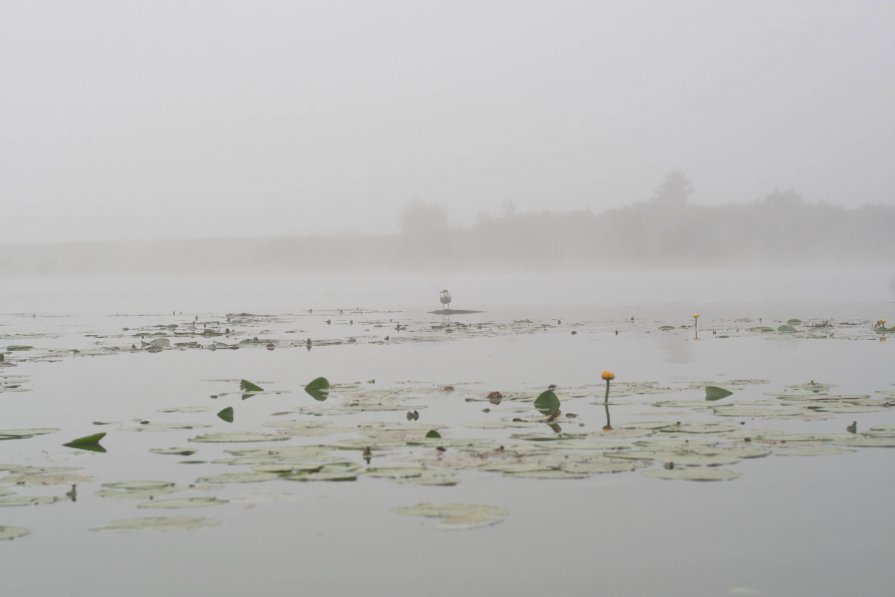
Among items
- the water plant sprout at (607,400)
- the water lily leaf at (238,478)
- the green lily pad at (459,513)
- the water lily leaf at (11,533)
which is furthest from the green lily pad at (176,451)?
the water plant sprout at (607,400)

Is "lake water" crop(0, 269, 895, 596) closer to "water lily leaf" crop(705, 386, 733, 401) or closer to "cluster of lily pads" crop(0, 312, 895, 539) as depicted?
"cluster of lily pads" crop(0, 312, 895, 539)

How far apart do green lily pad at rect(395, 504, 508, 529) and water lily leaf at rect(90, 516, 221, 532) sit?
1329 mm

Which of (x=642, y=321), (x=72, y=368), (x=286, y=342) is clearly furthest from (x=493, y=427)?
(x=642, y=321)

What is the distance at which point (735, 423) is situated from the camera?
1021cm

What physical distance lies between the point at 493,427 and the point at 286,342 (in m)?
13.9

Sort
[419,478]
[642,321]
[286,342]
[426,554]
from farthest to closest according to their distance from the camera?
[642,321]
[286,342]
[419,478]
[426,554]

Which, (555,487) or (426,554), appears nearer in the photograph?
(426,554)

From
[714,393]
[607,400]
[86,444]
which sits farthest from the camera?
[714,393]

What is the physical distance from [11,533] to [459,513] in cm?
290

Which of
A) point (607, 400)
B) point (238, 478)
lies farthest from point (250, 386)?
point (238, 478)

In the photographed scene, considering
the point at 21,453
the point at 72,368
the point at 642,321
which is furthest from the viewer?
the point at 642,321

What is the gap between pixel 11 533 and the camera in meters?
6.39

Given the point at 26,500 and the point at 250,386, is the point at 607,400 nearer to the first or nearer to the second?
the point at 250,386

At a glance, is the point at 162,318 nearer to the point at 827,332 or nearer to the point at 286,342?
the point at 286,342
